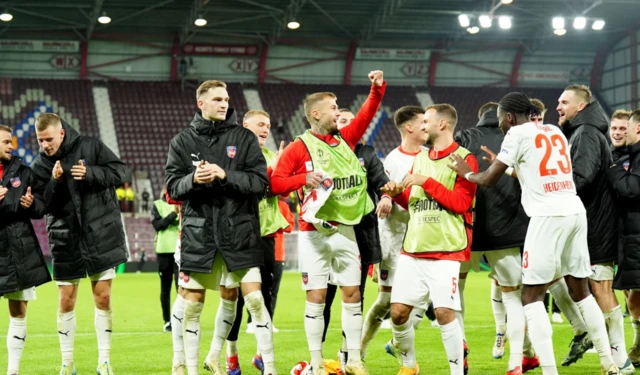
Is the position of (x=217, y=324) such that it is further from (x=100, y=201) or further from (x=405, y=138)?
(x=405, y=138)

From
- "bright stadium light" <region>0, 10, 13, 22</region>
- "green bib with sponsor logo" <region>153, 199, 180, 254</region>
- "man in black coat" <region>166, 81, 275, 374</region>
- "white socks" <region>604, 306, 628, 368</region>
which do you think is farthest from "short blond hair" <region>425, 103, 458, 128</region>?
"bright stadium light" <region>0, 10, 13, 22</region>

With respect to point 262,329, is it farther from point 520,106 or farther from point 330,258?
point 520,106

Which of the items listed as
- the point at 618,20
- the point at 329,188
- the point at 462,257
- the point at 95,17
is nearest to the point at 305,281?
the point at 329,188

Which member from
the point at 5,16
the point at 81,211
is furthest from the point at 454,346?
the point at 5,16

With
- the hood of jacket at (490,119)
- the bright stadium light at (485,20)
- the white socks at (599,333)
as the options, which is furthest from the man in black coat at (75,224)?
the bright stadium light at (485,20)

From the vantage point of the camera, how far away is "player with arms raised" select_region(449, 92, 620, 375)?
632cm

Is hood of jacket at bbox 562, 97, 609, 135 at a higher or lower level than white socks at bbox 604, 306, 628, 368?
higher

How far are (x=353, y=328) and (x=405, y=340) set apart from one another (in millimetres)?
431

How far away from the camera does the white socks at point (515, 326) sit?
695cm

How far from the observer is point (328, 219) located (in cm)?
704

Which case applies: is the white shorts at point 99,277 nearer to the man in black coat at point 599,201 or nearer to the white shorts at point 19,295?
the white shorts at point 19,295

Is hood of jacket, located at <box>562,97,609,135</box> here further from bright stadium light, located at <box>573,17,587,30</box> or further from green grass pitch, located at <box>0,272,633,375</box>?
bright stadium light, located at <box>573,17,587,30</box>

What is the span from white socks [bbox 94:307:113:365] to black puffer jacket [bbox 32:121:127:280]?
399mm

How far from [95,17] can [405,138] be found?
89.9 ft
